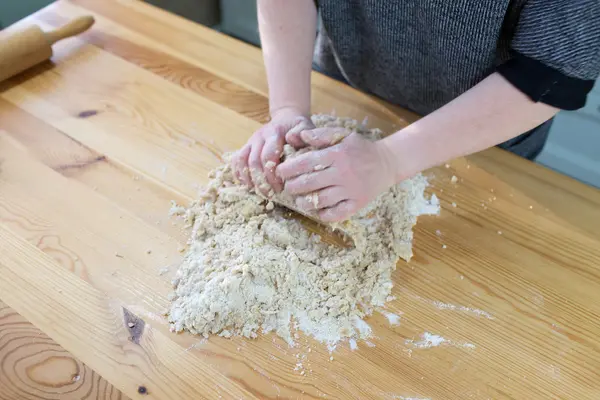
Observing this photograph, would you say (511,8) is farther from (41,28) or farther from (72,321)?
(41,28)

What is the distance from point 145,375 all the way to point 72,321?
125mm

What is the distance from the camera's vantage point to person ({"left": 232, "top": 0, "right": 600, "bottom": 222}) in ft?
2.17

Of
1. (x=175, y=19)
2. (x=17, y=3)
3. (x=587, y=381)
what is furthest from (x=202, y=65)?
(x=17, y=3)

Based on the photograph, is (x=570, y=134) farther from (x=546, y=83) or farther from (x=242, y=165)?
(x=242, y=165)

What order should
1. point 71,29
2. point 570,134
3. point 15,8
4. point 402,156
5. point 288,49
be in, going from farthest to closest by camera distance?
point 15,8, point 570,134, point 71,29, point 288,49, point 402,156

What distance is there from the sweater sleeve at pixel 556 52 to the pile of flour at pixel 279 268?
0.22 metres

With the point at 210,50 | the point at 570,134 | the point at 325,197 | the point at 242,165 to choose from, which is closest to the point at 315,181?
the point at 325,197

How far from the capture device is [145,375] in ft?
2.02

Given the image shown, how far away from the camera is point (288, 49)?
854 mm

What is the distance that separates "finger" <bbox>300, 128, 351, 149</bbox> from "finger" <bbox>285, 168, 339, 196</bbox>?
0.16 ft

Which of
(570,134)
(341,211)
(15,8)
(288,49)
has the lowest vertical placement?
(570,134)

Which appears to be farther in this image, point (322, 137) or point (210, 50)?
point (210, 50)

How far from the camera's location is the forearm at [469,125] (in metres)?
0.70

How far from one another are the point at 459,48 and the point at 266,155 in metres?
0.33
